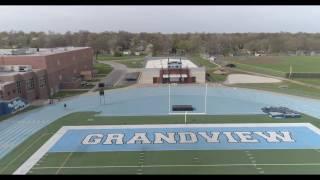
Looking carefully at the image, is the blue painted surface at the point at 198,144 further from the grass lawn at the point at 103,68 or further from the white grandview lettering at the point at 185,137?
the grass lawn at the point at 103,68

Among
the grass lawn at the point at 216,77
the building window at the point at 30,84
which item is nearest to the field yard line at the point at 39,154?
the building window at the point at 30,84

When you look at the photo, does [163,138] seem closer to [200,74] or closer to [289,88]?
[289,88]

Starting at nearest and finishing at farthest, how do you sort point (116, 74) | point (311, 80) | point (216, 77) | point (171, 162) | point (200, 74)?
point (171, 162) → point (200, 74) → point (311, 80) → point (216, 77) → point (116, 74)

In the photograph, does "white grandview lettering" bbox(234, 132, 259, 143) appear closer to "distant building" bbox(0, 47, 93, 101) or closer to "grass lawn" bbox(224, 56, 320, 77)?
"distant building" bbox(0, 47, 93, 101)

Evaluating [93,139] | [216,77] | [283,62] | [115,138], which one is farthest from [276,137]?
Result: [283,62]

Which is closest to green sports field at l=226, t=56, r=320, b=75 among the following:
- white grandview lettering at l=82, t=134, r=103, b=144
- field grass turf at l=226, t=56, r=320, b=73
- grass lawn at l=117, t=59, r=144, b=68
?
field grass turf at l=226, t=56, r=320, b=73

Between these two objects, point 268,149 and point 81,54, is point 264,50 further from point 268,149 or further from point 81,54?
point 268,149
